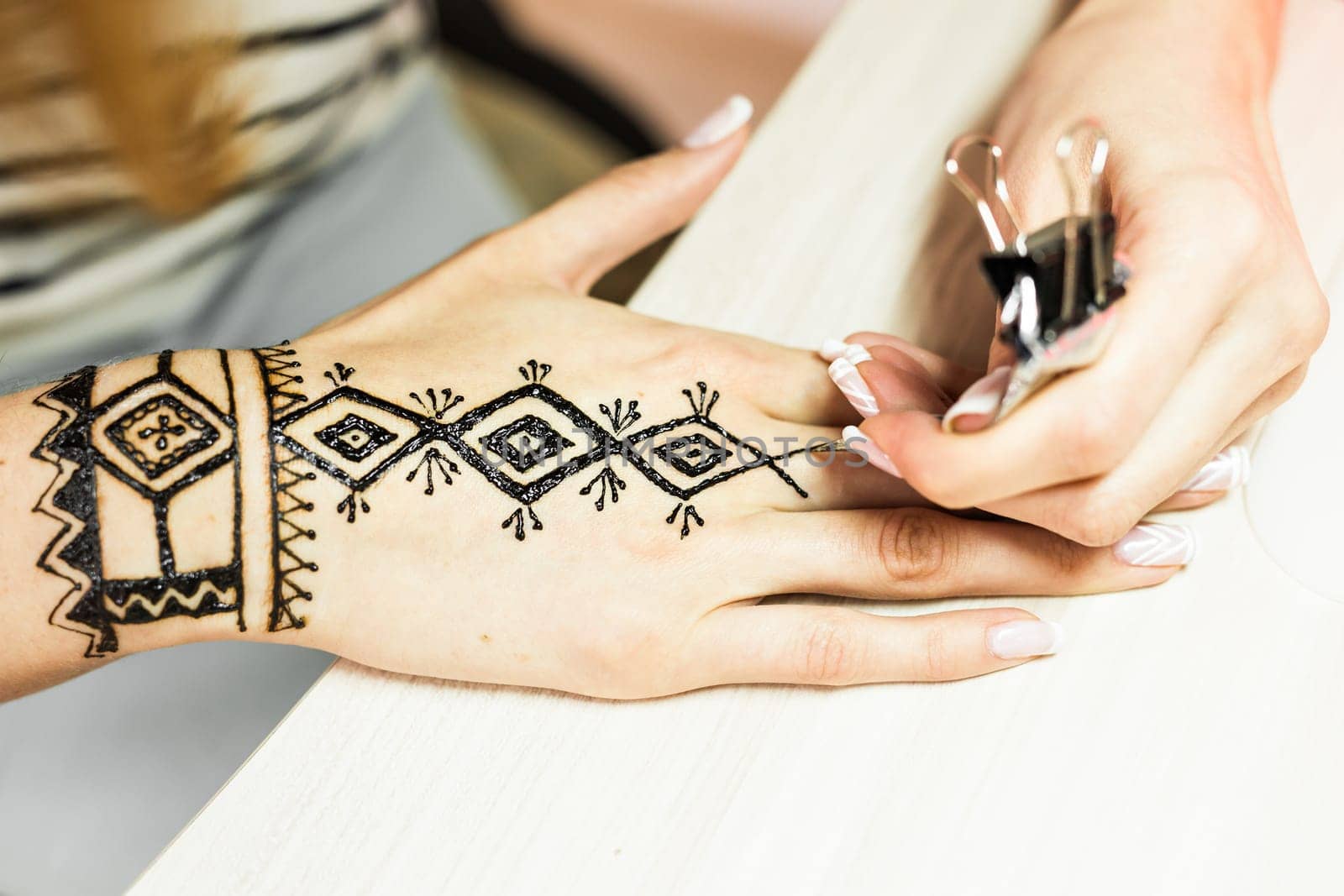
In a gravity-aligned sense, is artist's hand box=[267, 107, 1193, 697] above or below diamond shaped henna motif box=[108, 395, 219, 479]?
above

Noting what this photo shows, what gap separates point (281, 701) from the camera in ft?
3.12

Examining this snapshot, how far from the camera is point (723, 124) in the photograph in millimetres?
959

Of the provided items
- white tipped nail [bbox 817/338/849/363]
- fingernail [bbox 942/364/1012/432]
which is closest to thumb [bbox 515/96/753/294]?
white tipped nail [bbox 817/338/849/363]

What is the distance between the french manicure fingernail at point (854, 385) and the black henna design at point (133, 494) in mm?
483

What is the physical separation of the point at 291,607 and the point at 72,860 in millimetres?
378

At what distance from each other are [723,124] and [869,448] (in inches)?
16.8

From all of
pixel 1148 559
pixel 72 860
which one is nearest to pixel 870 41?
pixel 1148 559

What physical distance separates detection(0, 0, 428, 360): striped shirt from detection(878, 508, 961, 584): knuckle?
2.64ft

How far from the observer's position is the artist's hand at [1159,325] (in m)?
0.60

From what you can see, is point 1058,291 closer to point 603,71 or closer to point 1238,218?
point 1238,218

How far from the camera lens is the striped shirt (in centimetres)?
94

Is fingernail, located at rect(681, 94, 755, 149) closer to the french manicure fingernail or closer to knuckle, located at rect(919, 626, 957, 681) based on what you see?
the french manicure fingernail

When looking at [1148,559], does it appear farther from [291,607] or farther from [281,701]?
[281,701]

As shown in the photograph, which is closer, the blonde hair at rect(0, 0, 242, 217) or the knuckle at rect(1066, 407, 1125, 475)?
the knuckle at rect(1066, 407, 1125, 475)
